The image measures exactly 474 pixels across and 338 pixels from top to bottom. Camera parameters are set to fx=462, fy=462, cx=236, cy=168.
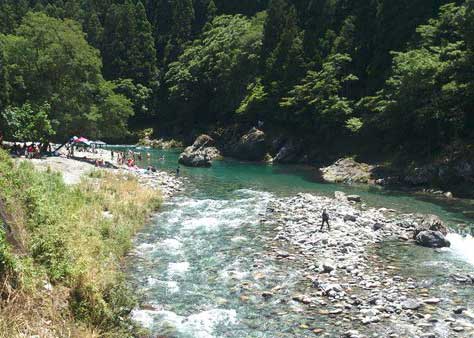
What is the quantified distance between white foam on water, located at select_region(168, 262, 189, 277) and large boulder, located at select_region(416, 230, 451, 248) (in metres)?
13.3

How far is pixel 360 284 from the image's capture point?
19.3 metres

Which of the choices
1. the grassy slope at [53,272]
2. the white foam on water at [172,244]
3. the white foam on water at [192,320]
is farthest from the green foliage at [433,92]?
the white foam on water at [192,320]

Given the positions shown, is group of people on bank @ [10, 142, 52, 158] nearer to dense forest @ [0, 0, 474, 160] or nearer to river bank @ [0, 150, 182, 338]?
dense forest @ [0, 0, 474, 160]

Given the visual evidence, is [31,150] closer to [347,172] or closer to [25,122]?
[25,122]

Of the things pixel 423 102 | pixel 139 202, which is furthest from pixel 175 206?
Result: pixel 423 102

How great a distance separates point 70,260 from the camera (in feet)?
48.5

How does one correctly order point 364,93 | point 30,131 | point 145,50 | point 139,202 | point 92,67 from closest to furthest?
point 139,202
point 30,131
point 92,67
point 364,93
point 145,50

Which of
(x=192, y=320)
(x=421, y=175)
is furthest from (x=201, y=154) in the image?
(x=192, y=320)

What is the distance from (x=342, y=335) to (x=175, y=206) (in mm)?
21401

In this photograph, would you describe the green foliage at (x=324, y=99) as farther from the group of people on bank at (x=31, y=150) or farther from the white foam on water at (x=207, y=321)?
the white foam on water at (x=207, y=321)

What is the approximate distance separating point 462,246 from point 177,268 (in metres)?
16.0

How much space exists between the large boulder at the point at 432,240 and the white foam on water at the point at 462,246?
1.68 ft

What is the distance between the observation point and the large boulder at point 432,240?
83.4 ft

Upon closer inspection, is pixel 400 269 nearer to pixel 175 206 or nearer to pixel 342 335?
pixel 342 335
